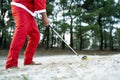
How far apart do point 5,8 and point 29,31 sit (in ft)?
79.5

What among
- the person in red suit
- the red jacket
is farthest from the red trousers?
the red jacket

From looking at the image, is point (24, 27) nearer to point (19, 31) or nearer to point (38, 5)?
point (19, 31)

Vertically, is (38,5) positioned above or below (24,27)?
above

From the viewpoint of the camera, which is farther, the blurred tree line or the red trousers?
the blurred tree line

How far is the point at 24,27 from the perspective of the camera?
599 cm

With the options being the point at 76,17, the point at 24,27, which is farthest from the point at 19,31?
the point at 76,17

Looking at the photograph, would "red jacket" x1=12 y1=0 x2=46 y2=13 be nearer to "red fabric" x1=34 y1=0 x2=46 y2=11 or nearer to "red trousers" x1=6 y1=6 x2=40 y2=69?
"red fabric" x1=34 y1=0 x2=46 y2=11

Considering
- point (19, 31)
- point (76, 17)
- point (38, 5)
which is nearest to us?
point (19, 31)

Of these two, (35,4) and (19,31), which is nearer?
(19,31)

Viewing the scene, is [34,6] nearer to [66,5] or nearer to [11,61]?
[11,61]

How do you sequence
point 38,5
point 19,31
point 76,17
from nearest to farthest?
point 19,31, point 38,5, point 76,17

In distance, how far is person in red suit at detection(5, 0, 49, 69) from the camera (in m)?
5.91

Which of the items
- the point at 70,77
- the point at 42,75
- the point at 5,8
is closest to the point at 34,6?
the point at 42,75

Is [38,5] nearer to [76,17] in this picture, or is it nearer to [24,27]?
[24,27]
